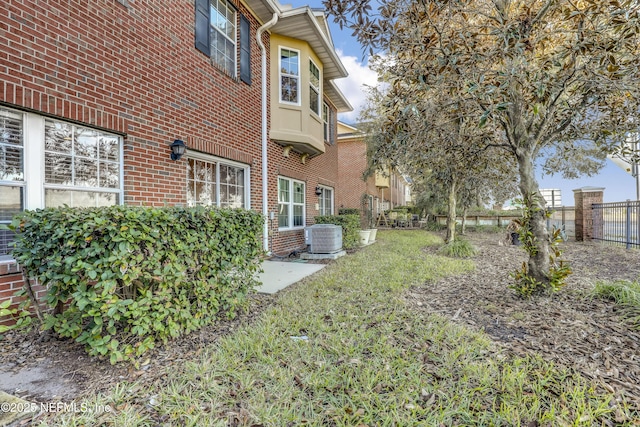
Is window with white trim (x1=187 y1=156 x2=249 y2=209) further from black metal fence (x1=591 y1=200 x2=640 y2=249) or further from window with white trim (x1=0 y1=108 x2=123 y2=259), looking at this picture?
black metal fence (x1=591 y1=200 x2=640 y2=249)

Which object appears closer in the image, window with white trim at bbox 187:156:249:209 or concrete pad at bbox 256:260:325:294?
concrete pad at bbox 256:260:325:294

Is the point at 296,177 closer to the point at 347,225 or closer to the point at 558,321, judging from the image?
the point at 347,225

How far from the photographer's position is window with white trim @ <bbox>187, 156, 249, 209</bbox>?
18.6ft

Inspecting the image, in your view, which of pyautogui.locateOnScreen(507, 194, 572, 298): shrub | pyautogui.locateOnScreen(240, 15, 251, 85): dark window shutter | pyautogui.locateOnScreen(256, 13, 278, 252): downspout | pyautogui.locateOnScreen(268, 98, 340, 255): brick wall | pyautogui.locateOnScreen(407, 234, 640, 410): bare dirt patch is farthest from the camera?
pyautogui.locateOnScreen(268, 98, 340, 255): brick wall

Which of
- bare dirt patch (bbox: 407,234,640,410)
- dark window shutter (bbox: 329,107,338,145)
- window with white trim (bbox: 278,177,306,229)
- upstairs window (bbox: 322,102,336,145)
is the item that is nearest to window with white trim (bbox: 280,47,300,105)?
window with white trim (bbox: 278,177,306,229)

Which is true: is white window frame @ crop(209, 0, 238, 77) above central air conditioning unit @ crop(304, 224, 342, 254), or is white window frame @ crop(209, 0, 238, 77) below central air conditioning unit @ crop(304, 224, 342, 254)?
above

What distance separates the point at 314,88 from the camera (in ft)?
30.0

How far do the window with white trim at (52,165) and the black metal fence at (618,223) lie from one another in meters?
13.1

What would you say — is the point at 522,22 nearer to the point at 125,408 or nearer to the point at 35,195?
the point at 125,408

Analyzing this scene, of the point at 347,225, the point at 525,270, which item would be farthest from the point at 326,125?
the point at 525,270

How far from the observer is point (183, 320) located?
2949mm

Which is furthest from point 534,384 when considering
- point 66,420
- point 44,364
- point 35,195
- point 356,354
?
point 35,195

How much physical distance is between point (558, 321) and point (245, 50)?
24.8ft

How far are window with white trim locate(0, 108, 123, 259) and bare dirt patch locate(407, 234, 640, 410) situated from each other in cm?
470
